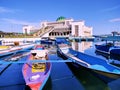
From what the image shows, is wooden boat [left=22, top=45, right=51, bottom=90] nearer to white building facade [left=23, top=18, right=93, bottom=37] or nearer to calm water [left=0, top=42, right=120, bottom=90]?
calm water [left=0, top=42, right=120, bottom=90]

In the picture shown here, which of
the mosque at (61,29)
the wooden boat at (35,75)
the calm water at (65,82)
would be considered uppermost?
the mosque at (61,29)

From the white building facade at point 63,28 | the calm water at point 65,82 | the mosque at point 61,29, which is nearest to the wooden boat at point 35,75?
the calm water at point 65,82

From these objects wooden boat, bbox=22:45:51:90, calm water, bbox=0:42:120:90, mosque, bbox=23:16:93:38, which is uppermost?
mosque, bbox=23:16:93:38

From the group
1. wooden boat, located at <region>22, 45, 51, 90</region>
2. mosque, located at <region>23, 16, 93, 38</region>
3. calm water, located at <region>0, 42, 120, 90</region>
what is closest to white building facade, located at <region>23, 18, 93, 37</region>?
mosque, located at <region>23, 16, 93, 38</region>

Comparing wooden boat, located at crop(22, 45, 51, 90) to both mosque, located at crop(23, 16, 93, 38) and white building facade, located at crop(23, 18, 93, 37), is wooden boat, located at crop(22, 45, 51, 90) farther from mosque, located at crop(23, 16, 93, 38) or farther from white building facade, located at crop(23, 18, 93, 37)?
white building facade, located at crop(23, 18, 93, 37)

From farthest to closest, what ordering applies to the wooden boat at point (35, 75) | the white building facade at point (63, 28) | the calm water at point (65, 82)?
the white building facade at point (63, 28)
the calm water at point (65, 82)
the wooden boat at point (35, 75)

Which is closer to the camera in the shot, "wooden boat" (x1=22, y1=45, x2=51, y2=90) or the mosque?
"wooden boat" (x1=22, y1=45, x2=51, y2=90)

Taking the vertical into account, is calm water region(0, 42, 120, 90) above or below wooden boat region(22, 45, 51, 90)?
below

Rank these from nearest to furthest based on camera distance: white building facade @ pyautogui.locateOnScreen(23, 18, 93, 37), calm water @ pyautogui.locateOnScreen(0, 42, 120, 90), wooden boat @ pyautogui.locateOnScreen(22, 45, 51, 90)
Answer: wooden boat @ pyautogui.locateOnScreen(22, 45, 51, 90)
calm water @ pyautogui.locateOnScreen(0, 42, 120, 90)
white building facade @ pyautogui.locateOnScreen(23, 18, 93, 37)

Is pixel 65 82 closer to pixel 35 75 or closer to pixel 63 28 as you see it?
pixel 35 75

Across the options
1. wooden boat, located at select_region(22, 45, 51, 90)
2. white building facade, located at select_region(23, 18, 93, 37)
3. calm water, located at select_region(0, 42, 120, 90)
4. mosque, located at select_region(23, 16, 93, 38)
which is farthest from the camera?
white building facade, located at select_region(23, 18, 93, 37)

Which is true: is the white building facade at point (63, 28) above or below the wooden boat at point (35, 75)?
above

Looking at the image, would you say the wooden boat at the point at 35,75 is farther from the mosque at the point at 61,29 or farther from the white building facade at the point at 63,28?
the white building facade at the point at 63,28

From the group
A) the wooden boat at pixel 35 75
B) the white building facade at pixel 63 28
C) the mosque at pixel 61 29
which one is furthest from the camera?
the white building facade at pixel 63 28
